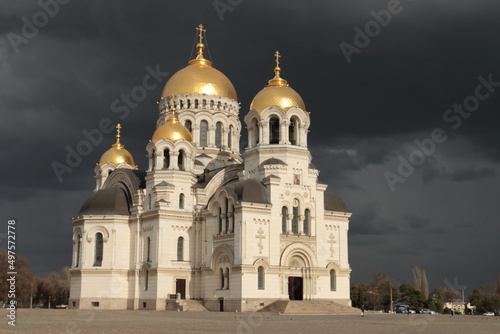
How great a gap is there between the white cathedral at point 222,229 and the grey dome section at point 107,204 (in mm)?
89

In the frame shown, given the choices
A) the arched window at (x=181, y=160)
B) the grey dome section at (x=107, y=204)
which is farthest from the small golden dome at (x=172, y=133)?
the grey dome section at (x=107, y=204)

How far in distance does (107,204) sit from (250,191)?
1291 cm

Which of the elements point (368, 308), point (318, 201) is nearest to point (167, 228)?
point (318, 201)

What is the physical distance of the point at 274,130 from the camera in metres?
48.0

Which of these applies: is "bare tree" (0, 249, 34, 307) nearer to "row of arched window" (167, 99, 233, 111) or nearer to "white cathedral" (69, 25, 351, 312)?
"white cathedral" (69, 25, 351, 312)

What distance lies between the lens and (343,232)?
162 feet

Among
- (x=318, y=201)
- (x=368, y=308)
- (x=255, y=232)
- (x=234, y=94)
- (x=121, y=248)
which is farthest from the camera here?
(x=368, y=308)

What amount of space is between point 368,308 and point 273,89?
32082mm

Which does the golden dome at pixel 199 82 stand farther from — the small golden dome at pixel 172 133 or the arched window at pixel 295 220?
the arched window at pixel 295 220

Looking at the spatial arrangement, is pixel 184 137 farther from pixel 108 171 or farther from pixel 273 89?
pixel 108 171

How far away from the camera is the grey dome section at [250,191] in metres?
44.6

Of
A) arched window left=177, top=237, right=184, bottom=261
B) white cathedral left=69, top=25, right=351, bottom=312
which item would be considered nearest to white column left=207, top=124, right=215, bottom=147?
white cathedral left=69, top=25, right=351, bottom=312

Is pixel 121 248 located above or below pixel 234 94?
below

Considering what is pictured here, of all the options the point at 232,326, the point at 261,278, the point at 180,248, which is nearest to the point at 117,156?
the point at 180,248
